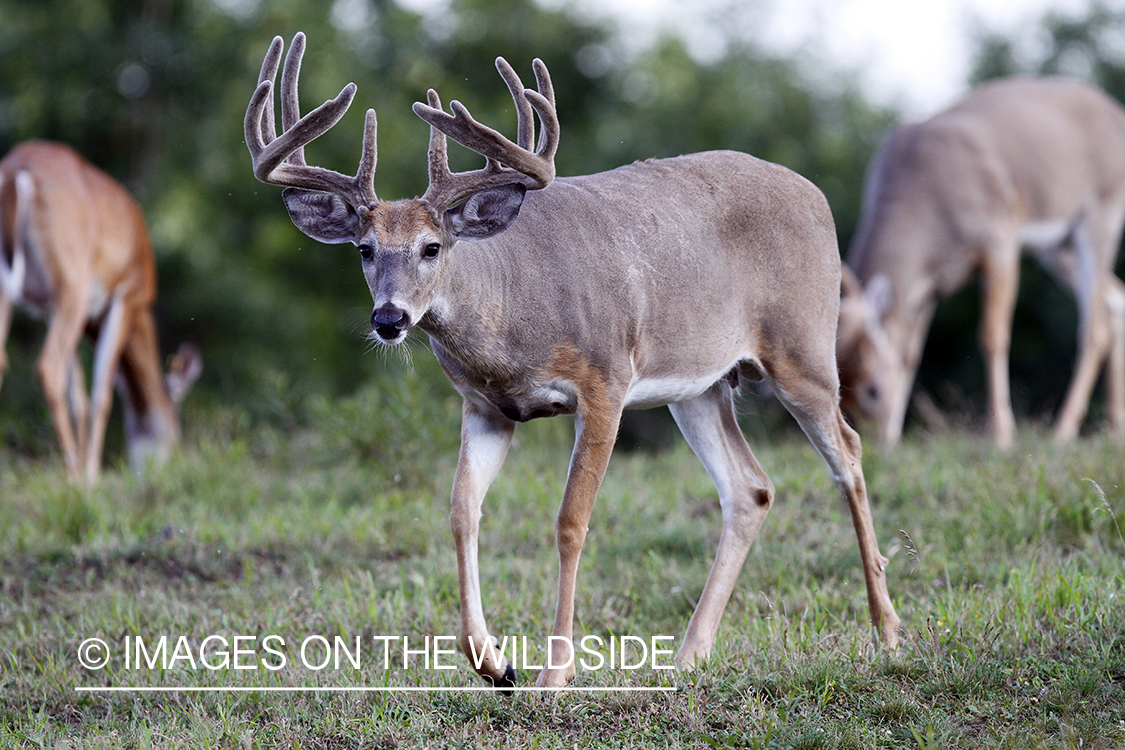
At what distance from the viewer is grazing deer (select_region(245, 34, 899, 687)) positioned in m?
4.59

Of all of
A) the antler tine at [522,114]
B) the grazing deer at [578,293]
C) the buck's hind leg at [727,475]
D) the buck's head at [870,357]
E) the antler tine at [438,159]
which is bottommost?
the buck's head at [870,357]

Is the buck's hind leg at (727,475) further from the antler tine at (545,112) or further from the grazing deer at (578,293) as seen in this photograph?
the antler tine at (545,112)

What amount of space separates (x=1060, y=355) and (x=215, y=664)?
46.2ft

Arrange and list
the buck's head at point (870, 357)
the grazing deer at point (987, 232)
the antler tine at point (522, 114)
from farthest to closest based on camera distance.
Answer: the grazing deer at point (987, 232) < the buck's head at point (870, 357) < the antler tine at point (522, 114)

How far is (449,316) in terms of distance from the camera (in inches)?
181

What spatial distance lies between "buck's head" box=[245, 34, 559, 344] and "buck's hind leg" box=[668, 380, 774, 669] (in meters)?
1.40

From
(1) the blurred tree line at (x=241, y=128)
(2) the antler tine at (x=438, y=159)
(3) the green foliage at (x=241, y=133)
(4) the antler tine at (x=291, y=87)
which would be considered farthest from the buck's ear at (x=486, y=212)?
(1) the blurred tree line at (x=241, y=128)

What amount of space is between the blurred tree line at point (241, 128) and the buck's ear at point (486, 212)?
10.8 m

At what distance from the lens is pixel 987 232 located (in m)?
10.4

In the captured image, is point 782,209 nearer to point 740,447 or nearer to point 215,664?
point 740,447

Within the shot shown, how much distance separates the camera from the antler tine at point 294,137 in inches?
180

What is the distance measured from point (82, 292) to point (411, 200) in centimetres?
577

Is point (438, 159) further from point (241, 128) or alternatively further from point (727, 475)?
point (241, 128)

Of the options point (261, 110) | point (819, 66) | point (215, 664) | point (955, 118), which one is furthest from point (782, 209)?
point (819, 66)
